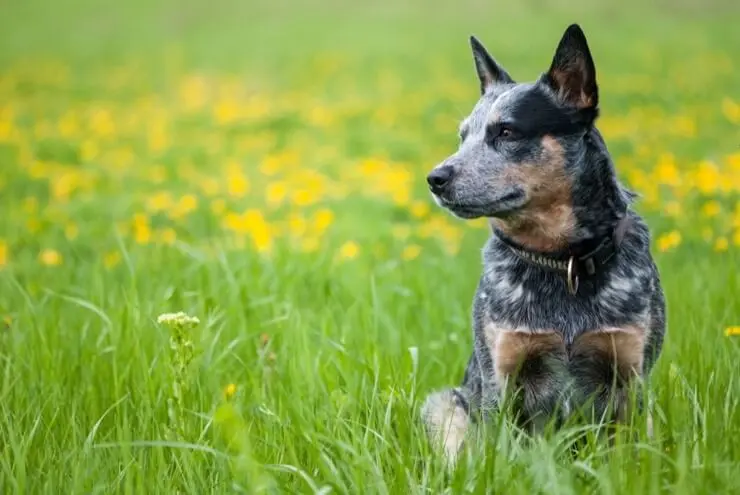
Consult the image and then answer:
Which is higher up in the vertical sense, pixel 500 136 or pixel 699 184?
pixel 500 136

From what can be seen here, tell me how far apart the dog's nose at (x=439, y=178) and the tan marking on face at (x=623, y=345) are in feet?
2.40

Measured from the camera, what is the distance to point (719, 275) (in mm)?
5176

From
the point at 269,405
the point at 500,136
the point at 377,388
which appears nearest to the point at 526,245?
the point at 500,136

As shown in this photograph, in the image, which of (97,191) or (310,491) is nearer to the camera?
(310,491)

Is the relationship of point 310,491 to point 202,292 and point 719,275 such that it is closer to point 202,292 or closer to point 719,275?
point 202,292

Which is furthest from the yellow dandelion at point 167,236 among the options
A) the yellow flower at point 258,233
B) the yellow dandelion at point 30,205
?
the yellow dandelion at point 30,205

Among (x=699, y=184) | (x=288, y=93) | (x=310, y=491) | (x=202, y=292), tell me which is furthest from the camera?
(x=288, y=93)

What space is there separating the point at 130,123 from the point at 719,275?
29.6ft

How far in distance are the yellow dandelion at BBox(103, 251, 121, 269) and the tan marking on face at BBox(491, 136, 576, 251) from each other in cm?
337

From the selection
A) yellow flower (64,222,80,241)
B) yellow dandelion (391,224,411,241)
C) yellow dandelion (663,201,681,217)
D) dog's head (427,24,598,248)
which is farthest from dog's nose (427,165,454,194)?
yellow flower (64,222,80,241)

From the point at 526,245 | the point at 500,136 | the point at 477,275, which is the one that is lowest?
the point at 477,275

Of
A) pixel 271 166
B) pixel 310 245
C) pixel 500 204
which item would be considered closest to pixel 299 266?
pixel 310 245

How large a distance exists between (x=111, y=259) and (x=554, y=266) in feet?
12.3

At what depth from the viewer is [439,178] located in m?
3.45
